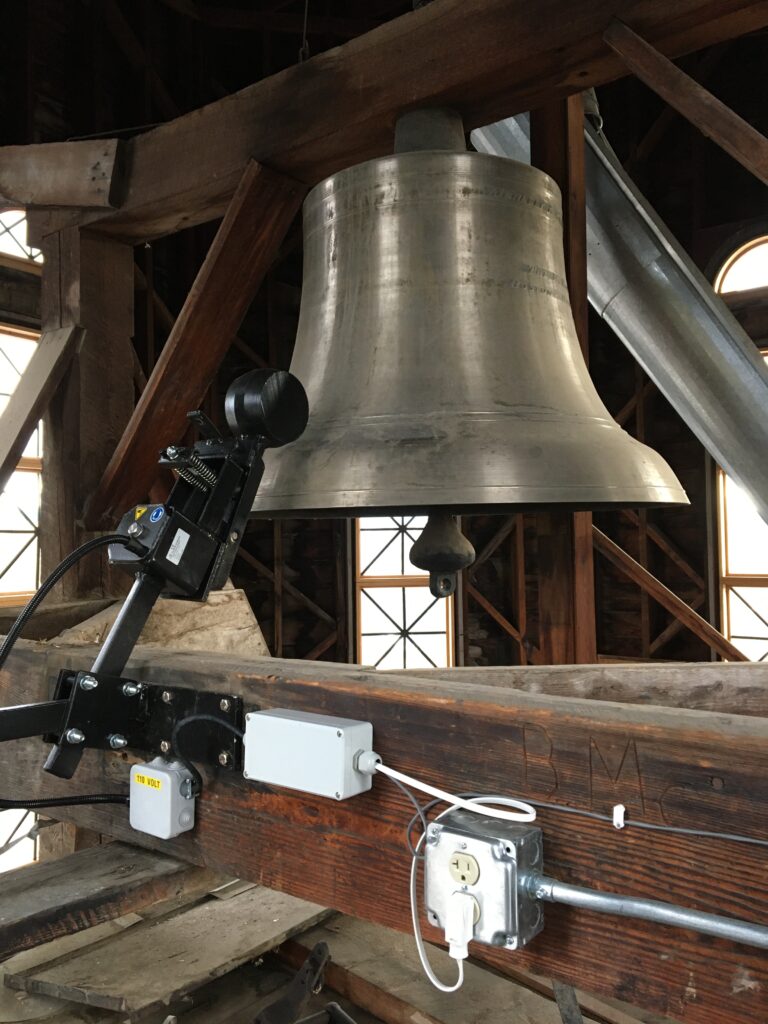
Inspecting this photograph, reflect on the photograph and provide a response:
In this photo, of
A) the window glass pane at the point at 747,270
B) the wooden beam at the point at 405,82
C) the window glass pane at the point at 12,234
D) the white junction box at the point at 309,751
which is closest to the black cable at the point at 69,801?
the white junction box at the point at 309,751

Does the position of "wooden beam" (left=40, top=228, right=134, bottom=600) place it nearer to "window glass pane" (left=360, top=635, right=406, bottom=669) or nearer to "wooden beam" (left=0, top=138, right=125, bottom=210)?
"wooden beam" (left=0, top=138, right=125, bottom=210)

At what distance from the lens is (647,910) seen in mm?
598

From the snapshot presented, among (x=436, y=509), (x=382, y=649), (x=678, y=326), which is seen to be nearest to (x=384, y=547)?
(x=382, y=649)

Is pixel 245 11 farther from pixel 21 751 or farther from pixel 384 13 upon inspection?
pixel 21 751

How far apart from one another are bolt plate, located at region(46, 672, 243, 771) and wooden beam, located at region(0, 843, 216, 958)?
0.44 ft

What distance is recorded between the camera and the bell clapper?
1392mm

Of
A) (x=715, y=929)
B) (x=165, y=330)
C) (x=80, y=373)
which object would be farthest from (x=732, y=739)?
(x=165, y=330)

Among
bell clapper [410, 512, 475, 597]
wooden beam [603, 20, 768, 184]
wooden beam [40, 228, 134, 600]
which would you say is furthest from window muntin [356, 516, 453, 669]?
wooden beam [603, 20, 768, 184]

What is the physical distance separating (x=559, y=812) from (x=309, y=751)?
239 millimetres

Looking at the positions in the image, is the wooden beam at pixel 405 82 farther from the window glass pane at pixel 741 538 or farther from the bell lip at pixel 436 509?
the window glass pane at pixel 741 538

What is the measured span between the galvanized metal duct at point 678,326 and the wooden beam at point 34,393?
1.16 metres

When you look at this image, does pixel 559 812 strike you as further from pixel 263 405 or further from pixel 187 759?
pixel 263 405

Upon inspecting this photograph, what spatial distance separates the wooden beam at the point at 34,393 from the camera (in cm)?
186

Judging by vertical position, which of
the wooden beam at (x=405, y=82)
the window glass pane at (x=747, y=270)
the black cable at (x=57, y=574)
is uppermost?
the window glass pane at (x=747, y=270)
